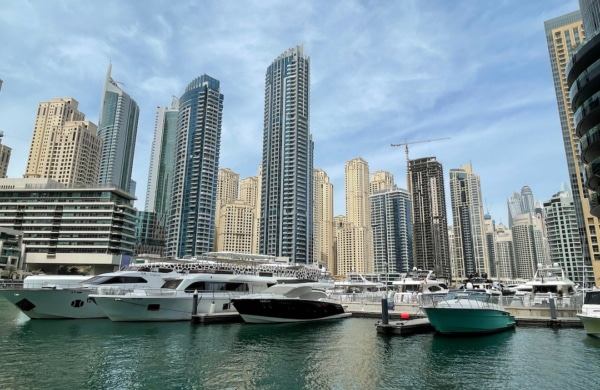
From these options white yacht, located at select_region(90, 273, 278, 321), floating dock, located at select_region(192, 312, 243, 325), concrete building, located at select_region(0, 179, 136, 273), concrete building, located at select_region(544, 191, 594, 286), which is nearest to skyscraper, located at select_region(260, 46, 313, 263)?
concrete building, located at select_region(0, 179, 136, 273)

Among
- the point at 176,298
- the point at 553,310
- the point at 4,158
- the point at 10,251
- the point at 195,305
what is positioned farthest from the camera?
the point at 4,158

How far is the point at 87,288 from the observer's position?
3528 centimetres

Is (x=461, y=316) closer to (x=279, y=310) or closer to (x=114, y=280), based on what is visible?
(x=279, y=310)

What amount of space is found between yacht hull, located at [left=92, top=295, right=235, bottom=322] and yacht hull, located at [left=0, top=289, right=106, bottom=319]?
10.4ft

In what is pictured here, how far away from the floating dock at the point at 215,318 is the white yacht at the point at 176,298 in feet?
6.29

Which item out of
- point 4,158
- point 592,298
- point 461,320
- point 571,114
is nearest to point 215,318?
point 461,320

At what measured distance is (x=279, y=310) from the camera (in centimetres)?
3494

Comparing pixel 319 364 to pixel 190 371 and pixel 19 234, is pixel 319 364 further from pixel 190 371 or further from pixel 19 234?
pixel 19 234

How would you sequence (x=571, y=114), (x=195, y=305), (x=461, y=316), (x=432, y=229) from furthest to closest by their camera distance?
1. (x=432, y=229)
2. (x=571, y=114)
3. (x=195, y=305)
4. (x=461, y=316)

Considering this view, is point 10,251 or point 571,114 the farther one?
point 10,251

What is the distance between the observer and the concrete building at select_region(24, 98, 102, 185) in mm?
179250

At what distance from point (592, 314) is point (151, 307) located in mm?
33620

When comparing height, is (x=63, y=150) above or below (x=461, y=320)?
above

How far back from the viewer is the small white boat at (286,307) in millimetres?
34125
